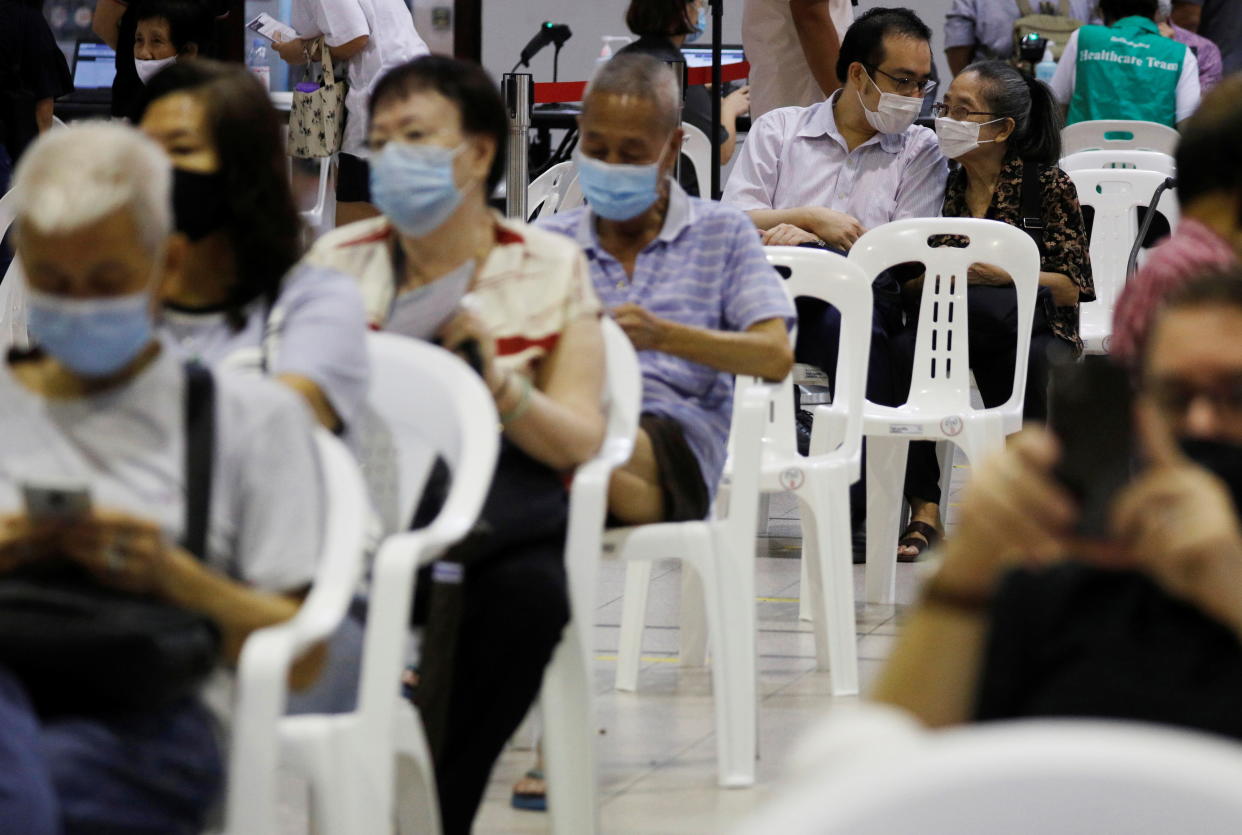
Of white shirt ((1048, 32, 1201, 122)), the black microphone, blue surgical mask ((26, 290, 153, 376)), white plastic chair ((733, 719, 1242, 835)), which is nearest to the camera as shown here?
white plastic chair ((733, 719, 1242, 835))

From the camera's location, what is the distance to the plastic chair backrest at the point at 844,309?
388 centimetres

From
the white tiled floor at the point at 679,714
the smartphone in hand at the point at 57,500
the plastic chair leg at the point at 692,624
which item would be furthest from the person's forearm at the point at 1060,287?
the smartphone in hand at the point at 57,500

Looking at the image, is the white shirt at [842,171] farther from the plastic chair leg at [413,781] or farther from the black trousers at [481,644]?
the plastic chair leg at [413,781]

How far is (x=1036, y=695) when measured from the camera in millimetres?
1305

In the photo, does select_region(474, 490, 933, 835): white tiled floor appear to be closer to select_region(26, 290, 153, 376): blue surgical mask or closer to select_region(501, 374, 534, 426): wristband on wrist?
select_region(501, 374, 534, 426): wristband on wrist

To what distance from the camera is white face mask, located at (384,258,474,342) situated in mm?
2547

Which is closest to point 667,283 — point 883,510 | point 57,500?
point 883,510

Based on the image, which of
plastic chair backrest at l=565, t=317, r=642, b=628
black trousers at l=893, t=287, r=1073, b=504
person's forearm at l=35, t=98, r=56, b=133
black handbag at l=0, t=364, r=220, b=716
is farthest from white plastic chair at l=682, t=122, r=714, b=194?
black handbag at l=0, t=364, r=220, b=716

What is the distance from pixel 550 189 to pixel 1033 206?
2175 millimetres

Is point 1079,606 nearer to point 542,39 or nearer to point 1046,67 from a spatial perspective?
point 542,39

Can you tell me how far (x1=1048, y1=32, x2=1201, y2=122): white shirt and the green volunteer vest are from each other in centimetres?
3

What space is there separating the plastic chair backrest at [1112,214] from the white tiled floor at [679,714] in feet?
4.96

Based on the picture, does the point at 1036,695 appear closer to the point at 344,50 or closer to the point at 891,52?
the point at 891,52

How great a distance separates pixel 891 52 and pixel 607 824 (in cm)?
268
